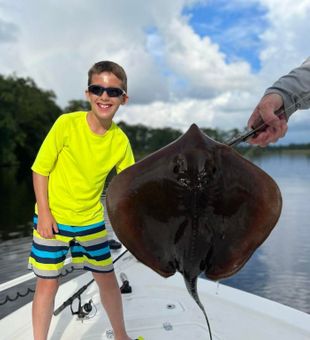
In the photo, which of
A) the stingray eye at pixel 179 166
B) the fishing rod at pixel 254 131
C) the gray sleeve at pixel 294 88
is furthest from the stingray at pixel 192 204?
the gray sleeve at pixel 294 88

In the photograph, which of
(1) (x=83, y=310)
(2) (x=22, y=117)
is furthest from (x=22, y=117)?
(1) (x=83, y=310)

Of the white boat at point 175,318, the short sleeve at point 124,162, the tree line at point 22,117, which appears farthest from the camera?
the tree line at point 22,117

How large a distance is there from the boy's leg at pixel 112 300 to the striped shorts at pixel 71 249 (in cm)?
9

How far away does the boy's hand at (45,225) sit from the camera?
2693mm

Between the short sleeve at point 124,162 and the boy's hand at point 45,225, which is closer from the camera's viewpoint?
the boy's hand at point 45,225

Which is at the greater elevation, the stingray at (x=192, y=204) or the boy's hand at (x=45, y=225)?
the stingray at (x=192, y=204)

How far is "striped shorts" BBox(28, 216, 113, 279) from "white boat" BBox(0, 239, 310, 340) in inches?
30.9

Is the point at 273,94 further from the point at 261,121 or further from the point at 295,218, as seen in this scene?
the point at 295,218

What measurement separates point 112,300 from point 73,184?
94 cm

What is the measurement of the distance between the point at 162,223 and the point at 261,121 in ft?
3.25

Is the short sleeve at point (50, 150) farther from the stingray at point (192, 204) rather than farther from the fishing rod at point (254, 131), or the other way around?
the fishing rod at point (254, 131)

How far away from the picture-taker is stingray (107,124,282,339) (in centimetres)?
176

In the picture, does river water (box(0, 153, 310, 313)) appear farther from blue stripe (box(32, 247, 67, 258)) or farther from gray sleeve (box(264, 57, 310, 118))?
blue stripe (box(32, 247, 67, 258))

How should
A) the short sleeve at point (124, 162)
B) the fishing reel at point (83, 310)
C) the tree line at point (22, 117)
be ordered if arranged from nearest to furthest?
the short sleeve at point (124, 162) → the fishing reel at point (83, 310) → the tree line at point (22, 117)
